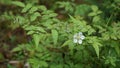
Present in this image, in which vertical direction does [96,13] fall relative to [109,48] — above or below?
above

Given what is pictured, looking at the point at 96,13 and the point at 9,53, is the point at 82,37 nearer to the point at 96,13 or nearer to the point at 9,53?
the point at 96,13

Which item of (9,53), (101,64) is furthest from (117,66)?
(9,53)

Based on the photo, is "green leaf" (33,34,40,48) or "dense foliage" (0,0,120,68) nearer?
"green leaf" (33,34,40,48)

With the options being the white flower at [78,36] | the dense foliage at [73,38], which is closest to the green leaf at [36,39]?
the dense foliage at [73,38]

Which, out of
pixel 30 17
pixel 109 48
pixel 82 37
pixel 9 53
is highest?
pixel 30 17

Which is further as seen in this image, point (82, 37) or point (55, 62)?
point (55, 62)

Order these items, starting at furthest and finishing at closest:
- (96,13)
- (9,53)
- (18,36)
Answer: (18,36), (9,53), (96,13)

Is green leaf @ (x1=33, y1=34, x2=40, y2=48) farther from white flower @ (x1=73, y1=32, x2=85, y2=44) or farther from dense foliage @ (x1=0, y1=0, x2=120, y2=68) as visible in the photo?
white flower @ (x1=73, y1=32, x2=85, y2=44)

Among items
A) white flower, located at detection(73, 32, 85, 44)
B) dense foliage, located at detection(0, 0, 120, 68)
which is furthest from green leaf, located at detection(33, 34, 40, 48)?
white flower, located at detection(73, 32, 85, 44)

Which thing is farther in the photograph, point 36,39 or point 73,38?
point 73,38

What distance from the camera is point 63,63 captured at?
2.64 m

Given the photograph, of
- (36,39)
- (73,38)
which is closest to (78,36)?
(73,38)

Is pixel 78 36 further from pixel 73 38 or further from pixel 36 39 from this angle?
pixel 36 39

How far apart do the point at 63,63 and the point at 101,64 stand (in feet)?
1.19
